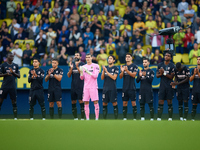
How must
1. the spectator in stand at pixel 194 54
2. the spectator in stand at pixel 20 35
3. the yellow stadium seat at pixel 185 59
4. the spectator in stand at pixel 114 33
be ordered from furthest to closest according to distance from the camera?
the spectator in stand at pixel 20 35 < the spectator in stand at pixel 114 33 < the yellow stadium seat at pixel 185 59 < the spectator in stand at pixel 194 54

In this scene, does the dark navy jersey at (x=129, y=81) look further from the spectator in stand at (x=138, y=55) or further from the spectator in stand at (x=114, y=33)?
the spectator in stand at (x=114, y=33)

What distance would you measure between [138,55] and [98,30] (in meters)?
2.78

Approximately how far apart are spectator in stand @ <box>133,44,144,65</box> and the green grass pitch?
8480 millimetres

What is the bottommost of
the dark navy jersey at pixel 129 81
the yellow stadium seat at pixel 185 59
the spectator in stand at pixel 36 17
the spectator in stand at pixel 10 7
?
the dark navy jersey at pixel 129 81

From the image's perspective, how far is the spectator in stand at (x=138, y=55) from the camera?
14311 mm

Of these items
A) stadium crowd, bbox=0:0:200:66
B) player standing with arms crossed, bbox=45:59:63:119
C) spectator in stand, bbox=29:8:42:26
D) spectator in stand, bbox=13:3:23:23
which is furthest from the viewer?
spectator in stand, bbox=13:3:23:23

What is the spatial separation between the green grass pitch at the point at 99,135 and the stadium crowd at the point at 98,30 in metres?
8.57

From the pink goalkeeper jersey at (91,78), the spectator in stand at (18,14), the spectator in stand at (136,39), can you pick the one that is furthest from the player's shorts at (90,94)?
the spectator in stand at (18,14)

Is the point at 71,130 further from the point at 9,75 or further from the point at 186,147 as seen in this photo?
the point at 9,75

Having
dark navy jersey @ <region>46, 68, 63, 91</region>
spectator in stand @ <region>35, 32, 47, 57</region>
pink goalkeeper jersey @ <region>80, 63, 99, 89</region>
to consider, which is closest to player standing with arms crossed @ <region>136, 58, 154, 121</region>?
pink goalkeeper jersey @ <region>80, 63, 99, 89</region>

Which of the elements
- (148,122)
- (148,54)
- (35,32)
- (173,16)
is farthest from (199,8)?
(148,122)

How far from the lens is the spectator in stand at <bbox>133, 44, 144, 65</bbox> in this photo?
1431 cm

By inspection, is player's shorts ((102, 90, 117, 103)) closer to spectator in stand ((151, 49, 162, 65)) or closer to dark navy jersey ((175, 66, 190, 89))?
dark navy jersey ((175, 66, 190, 89))

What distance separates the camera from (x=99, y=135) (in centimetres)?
565
